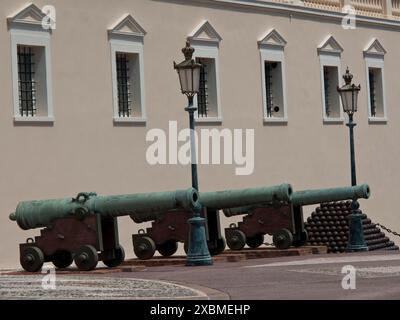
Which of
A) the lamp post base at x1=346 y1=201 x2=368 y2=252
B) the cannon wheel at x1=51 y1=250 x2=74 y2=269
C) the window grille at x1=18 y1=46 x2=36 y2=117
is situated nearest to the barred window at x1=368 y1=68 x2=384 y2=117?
the lamp post base at x1=346 y1=201 x2=368 y2=252

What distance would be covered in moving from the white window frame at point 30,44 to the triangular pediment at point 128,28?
73.9 inches

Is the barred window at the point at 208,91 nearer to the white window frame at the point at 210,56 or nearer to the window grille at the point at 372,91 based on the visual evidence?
the white window frame at the point at 210,56

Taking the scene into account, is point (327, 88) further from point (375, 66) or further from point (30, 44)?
point (30, 44)

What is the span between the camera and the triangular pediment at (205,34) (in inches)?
1134

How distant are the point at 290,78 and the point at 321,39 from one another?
74.7 inches

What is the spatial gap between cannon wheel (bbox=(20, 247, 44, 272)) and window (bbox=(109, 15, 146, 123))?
5800 millimetres

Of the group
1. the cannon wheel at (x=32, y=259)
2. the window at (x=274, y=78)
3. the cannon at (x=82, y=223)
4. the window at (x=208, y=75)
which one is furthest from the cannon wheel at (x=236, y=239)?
the cannon wheel at (x=32, y=259)

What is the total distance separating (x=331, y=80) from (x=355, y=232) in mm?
7525

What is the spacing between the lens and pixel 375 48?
117 feet

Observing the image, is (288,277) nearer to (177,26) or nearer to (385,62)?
(177,26)

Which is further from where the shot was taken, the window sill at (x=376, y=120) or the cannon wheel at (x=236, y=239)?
the window sill at (x=376, y=120)

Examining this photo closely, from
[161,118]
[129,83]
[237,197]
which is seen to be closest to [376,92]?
[161,118]

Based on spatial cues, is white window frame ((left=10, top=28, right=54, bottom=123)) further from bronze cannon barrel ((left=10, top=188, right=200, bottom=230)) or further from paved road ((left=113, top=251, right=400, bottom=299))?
paved road ((left=113, top=251, right=400, bottom=299))

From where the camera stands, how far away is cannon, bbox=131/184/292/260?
23.5 meters
